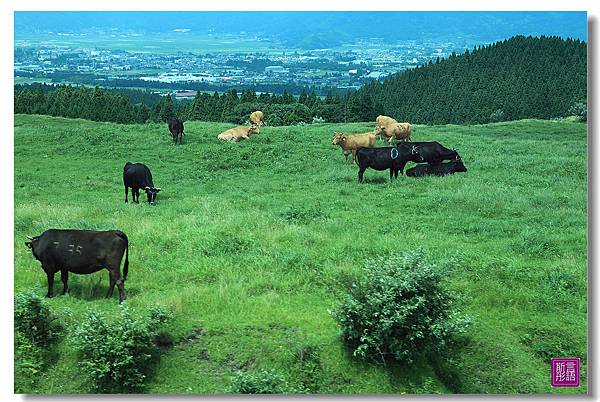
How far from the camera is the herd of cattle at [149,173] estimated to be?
1041 cm

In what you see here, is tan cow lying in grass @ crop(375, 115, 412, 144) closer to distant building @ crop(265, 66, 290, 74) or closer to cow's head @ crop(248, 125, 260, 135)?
cow's head @ crop(248, 125, 260, 135)

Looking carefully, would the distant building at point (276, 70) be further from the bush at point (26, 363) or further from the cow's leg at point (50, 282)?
the bush at point (26, 363)

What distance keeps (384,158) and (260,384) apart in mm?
9808

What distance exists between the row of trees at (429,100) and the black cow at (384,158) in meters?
1.30

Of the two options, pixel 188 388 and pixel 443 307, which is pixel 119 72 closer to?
pixel 188 388

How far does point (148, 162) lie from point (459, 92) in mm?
12141

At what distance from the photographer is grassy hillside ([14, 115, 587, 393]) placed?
371 inches

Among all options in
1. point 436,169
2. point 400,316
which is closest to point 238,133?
point 436,169

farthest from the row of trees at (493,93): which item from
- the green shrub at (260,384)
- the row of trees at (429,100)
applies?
the green shrub at (260,384)

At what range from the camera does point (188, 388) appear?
920 centimetres

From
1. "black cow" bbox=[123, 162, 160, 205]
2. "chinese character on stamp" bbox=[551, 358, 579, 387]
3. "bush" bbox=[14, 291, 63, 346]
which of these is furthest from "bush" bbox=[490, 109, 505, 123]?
"bush" bbox=[14, 291, 63, 346]

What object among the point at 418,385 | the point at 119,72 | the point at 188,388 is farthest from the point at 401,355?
the point at 119,72

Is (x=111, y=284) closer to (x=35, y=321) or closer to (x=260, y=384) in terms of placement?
(x=35, y=321)

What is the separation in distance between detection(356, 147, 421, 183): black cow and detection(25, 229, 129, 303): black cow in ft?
26.2
